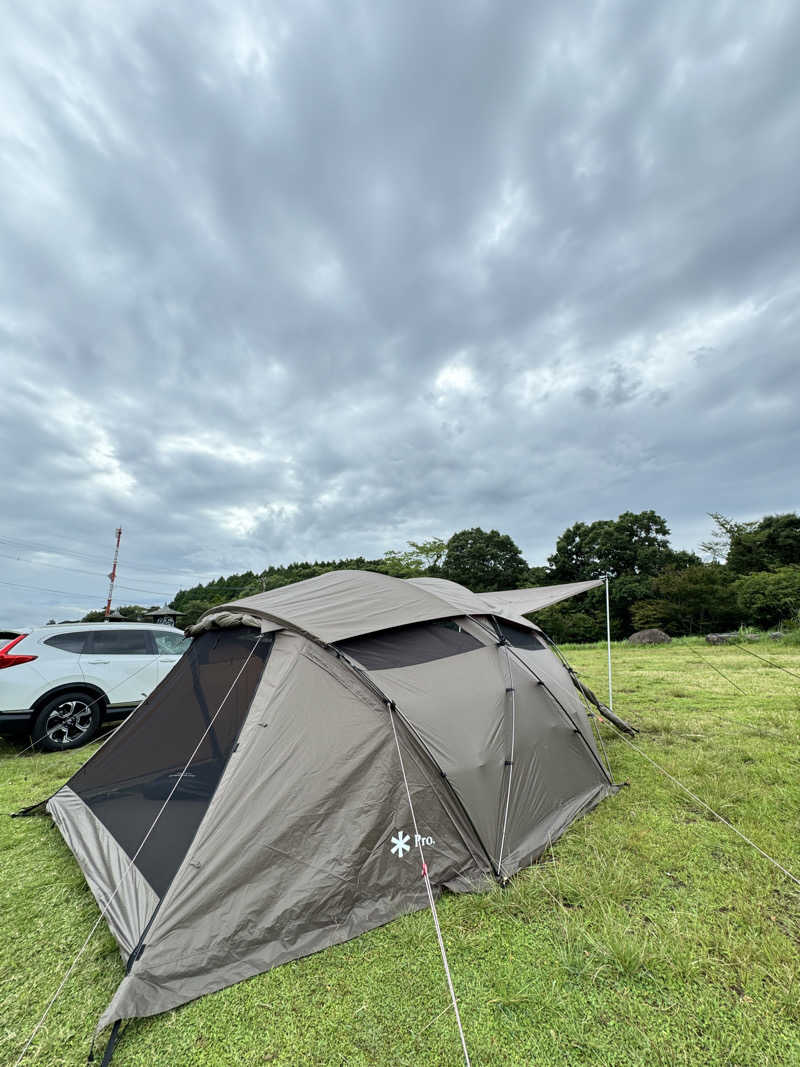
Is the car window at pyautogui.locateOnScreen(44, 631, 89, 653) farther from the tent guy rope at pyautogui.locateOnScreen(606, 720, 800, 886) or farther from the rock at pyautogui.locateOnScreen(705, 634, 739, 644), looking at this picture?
the rock at pyautogui.locateOnScreen(705, 634, 739, 644)

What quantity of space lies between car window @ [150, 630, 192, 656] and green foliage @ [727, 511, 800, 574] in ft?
107

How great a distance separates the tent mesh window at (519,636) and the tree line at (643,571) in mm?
18226

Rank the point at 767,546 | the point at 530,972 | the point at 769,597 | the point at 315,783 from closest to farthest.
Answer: the point at 530,972, the point at 315,783, the point at 769,597, the point at 767,546

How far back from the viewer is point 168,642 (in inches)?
262

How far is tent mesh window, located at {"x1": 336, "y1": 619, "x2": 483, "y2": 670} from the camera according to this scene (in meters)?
3.14

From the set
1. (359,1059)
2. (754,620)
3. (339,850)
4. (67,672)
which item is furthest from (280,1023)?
(754,620)

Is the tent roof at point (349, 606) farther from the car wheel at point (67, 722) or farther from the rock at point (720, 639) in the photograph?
the rock at point (720, 639)

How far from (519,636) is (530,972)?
272 centimetres

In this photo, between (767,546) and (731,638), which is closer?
(731,638)

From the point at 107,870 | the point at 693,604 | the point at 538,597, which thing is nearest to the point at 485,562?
the point at 693,604

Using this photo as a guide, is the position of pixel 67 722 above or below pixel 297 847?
above

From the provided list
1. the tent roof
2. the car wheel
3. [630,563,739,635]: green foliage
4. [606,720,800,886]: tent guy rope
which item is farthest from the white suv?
[630,563,739,635]: green foliage

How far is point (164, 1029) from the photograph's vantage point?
187 cm

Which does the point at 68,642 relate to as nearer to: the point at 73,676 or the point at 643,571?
the point at 73,676
